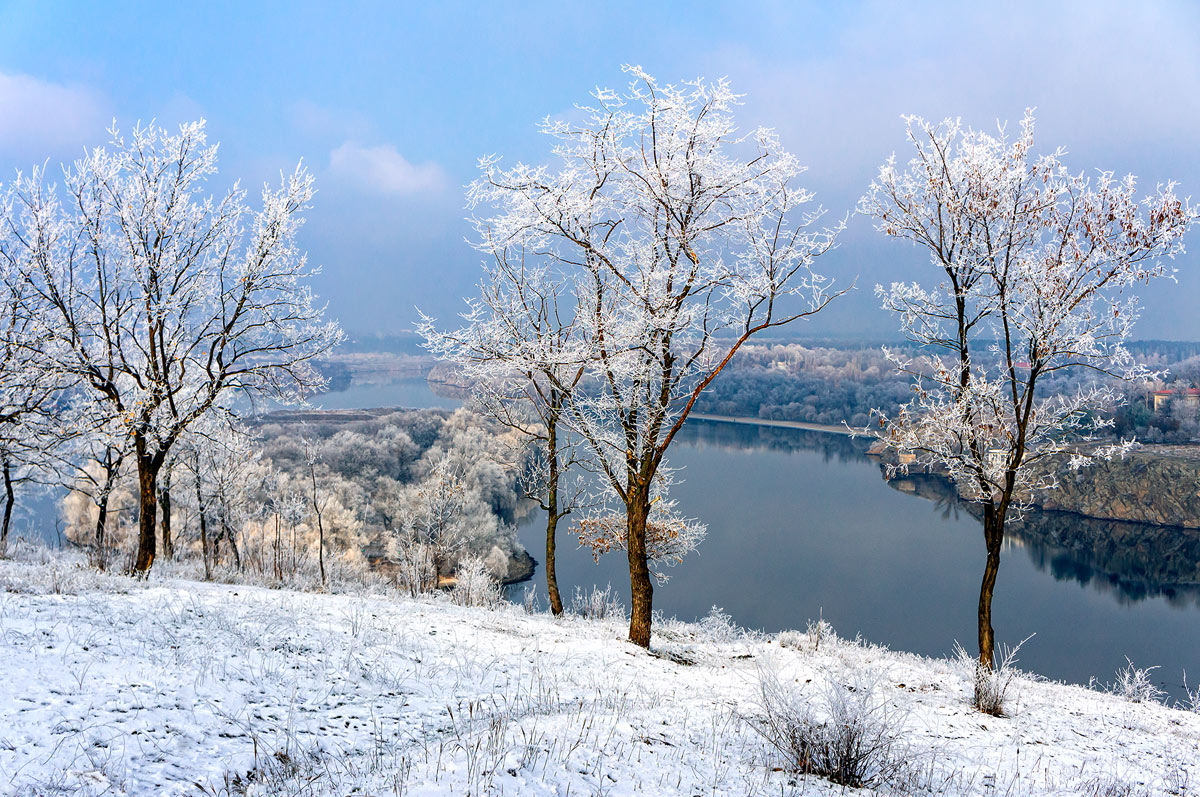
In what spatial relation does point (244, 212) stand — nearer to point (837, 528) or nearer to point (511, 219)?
point (511, 219)

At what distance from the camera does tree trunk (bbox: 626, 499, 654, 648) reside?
891cm

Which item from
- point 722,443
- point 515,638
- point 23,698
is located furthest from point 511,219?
point 722,443

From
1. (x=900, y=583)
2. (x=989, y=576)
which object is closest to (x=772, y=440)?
(x=900, y=583)

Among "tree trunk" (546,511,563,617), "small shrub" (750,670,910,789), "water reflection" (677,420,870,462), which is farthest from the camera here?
"water reflection" (677,420,870,462)

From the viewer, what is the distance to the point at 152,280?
10.6 meters

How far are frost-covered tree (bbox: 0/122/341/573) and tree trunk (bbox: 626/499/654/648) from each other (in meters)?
6.83

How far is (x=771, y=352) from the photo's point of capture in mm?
73500

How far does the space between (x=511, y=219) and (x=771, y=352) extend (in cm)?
6775

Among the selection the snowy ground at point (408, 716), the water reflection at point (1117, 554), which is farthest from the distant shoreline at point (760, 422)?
the snowy ground at point (408, 716)

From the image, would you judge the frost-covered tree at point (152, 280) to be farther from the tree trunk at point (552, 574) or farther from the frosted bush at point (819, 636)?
the frosted bush at point (819, 636)

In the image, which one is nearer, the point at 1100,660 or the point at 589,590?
the point at 1100,660

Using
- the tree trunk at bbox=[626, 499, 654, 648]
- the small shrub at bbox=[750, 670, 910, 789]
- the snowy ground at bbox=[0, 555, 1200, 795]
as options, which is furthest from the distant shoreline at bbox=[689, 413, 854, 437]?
the small shrub at bbox=[750, 670, 910, 789]

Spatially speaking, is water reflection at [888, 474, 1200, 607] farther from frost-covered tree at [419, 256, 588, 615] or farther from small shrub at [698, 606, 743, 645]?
frost-covered tree at [419, 256, 588, 615]

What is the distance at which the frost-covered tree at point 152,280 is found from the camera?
10305mm
